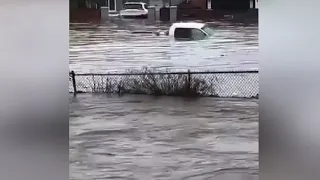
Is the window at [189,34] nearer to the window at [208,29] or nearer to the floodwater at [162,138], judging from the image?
the window at [208,29]

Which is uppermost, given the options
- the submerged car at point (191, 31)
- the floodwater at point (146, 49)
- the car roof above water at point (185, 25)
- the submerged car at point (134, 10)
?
the submerged car at point (134, 10)

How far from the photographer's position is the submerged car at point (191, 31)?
6.26ft

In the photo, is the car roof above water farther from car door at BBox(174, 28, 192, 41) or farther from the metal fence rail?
the metal fence rail

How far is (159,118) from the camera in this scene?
6.28 feet

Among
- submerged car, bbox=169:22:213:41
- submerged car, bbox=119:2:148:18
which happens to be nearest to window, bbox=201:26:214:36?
submerged car, bbox=169:22:213:41

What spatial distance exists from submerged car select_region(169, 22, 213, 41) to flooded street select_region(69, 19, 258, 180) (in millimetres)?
28

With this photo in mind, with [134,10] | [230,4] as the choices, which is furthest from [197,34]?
[134,10]

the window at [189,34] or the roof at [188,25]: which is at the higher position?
the roof at [188,25]

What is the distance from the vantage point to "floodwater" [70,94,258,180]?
6.21 feet

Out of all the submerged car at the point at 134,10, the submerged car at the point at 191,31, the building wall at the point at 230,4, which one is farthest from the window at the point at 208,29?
the submerged car at the point at 134,10

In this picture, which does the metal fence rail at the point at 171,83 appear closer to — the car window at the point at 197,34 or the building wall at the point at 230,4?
the car window at the point at 197,34

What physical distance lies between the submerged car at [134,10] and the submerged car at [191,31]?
6.2 inches
